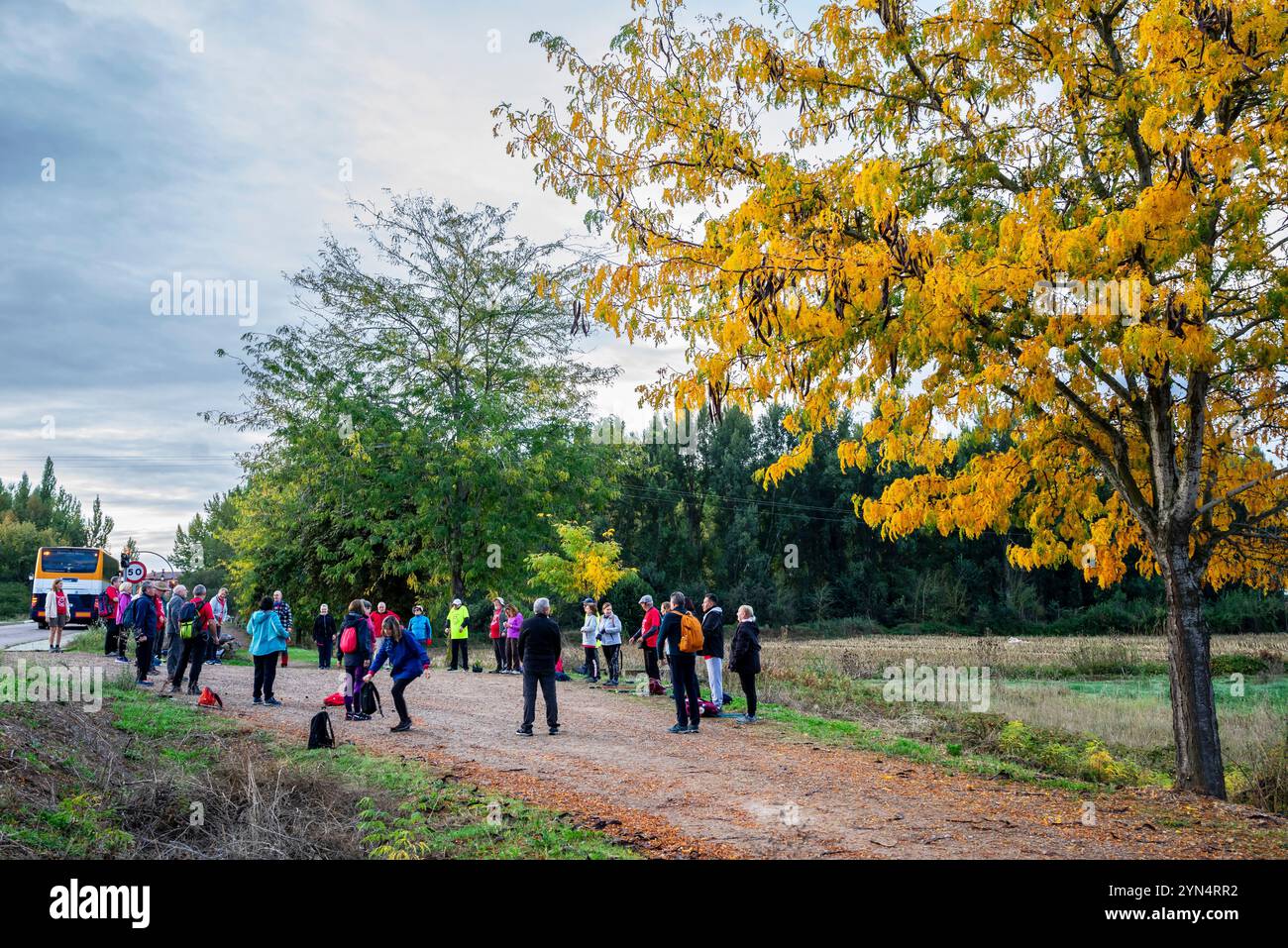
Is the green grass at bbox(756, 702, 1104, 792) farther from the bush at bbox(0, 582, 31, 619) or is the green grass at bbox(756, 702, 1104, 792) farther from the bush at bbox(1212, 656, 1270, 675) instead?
the bush at bbox(0, 582, 31, 619)

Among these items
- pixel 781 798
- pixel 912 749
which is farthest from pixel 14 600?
pixel 781 798

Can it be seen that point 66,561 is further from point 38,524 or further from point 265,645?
point 38,524

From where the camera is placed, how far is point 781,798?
28.0ft

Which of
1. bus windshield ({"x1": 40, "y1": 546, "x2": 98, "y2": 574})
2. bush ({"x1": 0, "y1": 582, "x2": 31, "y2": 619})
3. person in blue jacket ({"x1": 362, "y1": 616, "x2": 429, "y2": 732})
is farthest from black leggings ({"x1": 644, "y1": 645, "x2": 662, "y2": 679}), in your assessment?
bush ({"x1": 0, "y1": 582, "x2": 31, "y2": 619})

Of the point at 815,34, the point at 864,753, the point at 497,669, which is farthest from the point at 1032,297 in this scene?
the point at 497,669

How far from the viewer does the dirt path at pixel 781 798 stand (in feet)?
23.1

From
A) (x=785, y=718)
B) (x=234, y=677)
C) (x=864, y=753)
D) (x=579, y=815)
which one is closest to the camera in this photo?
(x=579, y=815)

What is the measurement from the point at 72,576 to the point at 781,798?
4340 centimetres

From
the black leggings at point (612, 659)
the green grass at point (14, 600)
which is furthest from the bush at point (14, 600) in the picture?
the black leggings at point (612, 659)

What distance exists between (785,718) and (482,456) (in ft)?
57.4

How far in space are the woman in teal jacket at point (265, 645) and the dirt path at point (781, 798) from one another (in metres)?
1.20

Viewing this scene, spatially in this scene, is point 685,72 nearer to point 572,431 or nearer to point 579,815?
point 579,815

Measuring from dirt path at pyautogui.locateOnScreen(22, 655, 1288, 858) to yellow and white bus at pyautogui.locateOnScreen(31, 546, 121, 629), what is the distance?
112 feet
